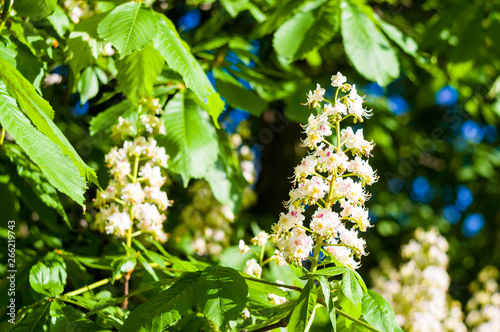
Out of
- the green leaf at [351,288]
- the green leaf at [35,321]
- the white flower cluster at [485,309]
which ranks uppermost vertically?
the green leaf at [351,288]

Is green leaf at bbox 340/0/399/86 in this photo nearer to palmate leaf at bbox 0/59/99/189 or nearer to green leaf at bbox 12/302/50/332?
palmate leaf at bbox 0/59/99/189

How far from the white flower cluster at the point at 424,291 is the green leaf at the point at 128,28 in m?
2.05

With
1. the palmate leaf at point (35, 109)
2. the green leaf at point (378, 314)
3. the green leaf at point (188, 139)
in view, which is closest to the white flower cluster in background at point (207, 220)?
the green leaf at point (188, 139)

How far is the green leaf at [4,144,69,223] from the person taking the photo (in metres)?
1.73

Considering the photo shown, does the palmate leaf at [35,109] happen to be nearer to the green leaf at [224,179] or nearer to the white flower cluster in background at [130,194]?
the white flower cluster in background at [130,194]

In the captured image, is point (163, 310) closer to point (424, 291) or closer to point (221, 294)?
point (221, 294)

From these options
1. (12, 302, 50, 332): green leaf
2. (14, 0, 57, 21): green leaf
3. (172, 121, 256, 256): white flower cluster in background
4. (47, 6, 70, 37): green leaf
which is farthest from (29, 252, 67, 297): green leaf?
(172, 121, 256, 256): white flower cluster in background

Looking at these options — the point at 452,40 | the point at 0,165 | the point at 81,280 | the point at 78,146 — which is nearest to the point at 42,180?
the point at 0,165

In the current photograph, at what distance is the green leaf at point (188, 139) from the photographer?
1.73 m

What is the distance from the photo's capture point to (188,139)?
1779mm

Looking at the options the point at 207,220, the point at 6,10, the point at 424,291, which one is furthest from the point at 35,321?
the point at 424,291

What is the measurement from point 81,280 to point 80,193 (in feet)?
2.70

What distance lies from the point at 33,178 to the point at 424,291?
216 centimetres

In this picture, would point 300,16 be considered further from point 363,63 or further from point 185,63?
point 185,63
